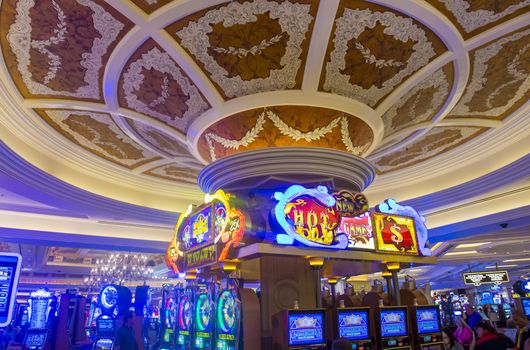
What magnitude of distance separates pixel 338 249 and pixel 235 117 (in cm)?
205

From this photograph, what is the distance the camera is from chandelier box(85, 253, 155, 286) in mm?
15844

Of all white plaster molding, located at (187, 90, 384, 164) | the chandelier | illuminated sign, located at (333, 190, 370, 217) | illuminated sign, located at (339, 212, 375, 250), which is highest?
white plaster molding, located at (187, 90, 384, 164)

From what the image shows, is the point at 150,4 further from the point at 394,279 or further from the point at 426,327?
the point at 426,327

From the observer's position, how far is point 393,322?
531 centimetres

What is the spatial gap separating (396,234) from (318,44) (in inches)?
115

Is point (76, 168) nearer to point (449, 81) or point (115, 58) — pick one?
point (115, 58)

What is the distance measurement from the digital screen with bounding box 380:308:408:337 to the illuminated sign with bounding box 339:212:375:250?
90 cm

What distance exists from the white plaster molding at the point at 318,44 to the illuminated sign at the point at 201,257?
2222 millimetres

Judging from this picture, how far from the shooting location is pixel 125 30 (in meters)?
3.78

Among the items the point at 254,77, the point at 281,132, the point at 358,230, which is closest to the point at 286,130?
the point at 281,132

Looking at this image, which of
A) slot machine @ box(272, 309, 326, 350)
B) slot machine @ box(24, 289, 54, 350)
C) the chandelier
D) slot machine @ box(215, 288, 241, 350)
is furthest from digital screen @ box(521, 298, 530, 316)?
slot machine @ box(24, 289, 54, 350)

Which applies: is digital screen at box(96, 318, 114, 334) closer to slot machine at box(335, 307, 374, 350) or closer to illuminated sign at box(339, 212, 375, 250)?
slot machine at box(335, 307, 374, 350)

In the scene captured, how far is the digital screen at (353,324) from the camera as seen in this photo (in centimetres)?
484

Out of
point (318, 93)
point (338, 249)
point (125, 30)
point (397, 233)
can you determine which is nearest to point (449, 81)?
point (318, 93)
